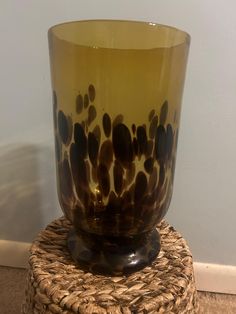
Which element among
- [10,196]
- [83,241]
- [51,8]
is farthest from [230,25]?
[10,196]

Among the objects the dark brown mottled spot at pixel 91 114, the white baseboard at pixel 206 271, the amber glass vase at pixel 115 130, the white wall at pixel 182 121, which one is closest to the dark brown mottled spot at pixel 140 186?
the amber glass vase at pixel 115 130

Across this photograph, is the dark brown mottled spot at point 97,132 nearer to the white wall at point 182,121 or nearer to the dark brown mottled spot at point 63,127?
the dark brown mottled spot at point 63,127

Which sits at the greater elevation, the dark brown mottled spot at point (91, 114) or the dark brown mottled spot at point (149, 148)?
the dark brown mottled spot at point (91, 114)

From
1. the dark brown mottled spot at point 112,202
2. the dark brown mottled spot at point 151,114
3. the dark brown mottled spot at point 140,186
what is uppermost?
the dark brown mottled spot at point 151,114

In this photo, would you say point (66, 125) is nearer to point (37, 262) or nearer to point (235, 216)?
point (37, 262)

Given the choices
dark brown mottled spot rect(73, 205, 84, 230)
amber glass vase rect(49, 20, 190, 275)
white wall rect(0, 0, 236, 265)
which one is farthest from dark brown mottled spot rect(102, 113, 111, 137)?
white wall rect(0, 0, 236, 265)
